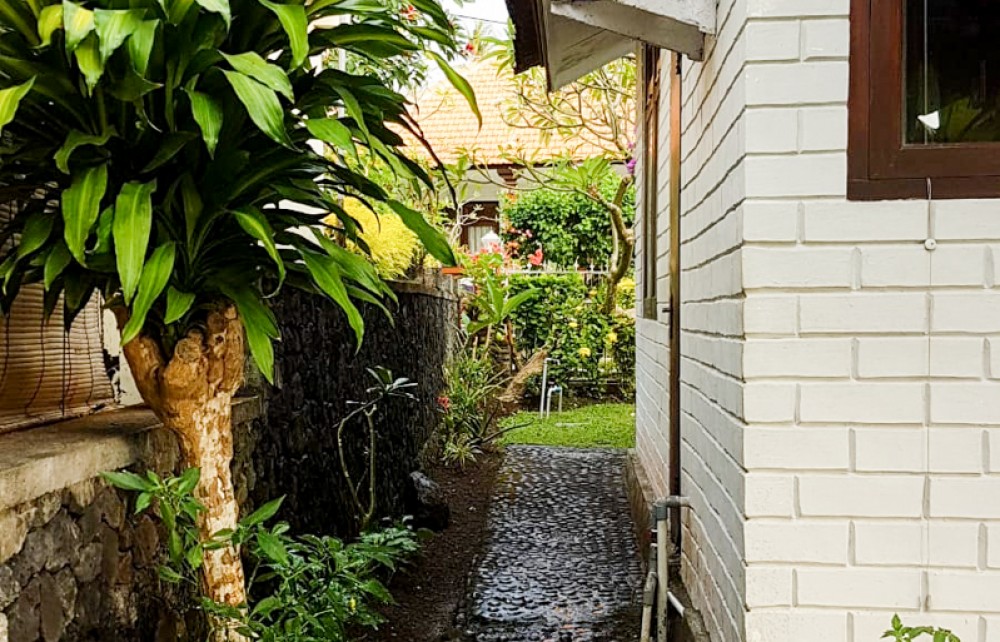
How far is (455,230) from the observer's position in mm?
8656

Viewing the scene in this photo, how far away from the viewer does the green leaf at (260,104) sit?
1772 millimetres

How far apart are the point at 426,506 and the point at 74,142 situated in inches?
153

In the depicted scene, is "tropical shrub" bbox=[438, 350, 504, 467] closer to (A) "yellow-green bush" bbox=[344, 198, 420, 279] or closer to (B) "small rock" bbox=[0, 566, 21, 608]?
(A) "yellow-green bush" bbox=[344, 198, 420, 279]

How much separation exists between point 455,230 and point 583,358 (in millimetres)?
2916

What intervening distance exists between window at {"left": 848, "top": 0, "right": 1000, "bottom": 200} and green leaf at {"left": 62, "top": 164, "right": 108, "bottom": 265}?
1625mm

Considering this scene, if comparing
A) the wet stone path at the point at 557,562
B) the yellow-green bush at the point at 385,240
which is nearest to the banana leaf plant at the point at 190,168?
the wet stone path at the point at 557,562

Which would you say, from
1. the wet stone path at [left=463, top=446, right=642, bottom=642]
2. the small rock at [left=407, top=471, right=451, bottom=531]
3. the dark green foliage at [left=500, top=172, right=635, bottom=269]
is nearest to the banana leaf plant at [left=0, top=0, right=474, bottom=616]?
the wet stone path at [left=463, top=446, right=642, bottom=642]

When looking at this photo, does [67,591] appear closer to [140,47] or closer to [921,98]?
[140,47]

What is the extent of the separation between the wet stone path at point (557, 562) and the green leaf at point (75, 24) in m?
2.81

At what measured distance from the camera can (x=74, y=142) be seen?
1860 mm

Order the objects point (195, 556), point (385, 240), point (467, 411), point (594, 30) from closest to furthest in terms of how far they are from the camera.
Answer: point (195, 556)
point (594, 30)
point (385, 240)
point (467, 411)

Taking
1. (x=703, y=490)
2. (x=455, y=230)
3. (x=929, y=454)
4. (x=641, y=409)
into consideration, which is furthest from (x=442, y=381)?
(x=929, y=454)

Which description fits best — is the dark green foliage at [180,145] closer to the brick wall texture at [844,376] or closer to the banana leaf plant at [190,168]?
the banana leaf plant at [190,168]

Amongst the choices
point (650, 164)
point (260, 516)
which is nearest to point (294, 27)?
point (260, 516)
